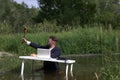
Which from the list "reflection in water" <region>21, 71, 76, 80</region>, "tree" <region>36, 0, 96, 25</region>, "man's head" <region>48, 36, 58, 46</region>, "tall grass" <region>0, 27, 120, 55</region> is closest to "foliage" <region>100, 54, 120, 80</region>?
"reflection in water" <region>21, 71, 76, 80</region>

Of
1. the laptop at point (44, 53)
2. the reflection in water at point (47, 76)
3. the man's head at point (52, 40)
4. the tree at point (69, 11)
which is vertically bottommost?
the reflection in water at point (47, 76)

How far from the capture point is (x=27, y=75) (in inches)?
602

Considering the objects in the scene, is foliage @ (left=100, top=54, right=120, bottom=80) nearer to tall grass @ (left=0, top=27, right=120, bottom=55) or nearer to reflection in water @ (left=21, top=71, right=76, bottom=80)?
reflection in water @ (left=21, top=71, right=76, bottom=80)

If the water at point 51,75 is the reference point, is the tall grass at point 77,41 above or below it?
above

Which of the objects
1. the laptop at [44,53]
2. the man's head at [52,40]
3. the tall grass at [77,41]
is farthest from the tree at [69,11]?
the laptop at [44,53]

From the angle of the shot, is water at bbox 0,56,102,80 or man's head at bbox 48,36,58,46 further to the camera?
man's head at bbox 48,36,58,46

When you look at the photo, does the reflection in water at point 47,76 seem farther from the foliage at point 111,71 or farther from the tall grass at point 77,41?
the tall grass at point 77,41

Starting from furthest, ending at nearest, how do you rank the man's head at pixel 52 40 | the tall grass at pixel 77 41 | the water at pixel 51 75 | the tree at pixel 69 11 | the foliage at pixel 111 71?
the tree at pixel 69 11 < the tall grass at pixel 77 41 < the man's head at pixel 52 40 < the water at pixel 51 75 < the foliage at pixel 111 71

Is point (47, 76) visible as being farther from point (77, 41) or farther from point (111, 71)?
point (77, 41)

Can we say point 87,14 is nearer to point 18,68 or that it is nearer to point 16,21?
point 16,21

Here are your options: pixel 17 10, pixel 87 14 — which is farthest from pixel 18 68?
pixel 17 10

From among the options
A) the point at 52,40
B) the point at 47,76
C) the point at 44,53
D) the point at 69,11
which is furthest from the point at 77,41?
the point at 69,11

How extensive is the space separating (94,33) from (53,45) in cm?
1068

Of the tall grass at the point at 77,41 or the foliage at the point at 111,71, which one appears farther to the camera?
the tall grass at the point at 77,41
